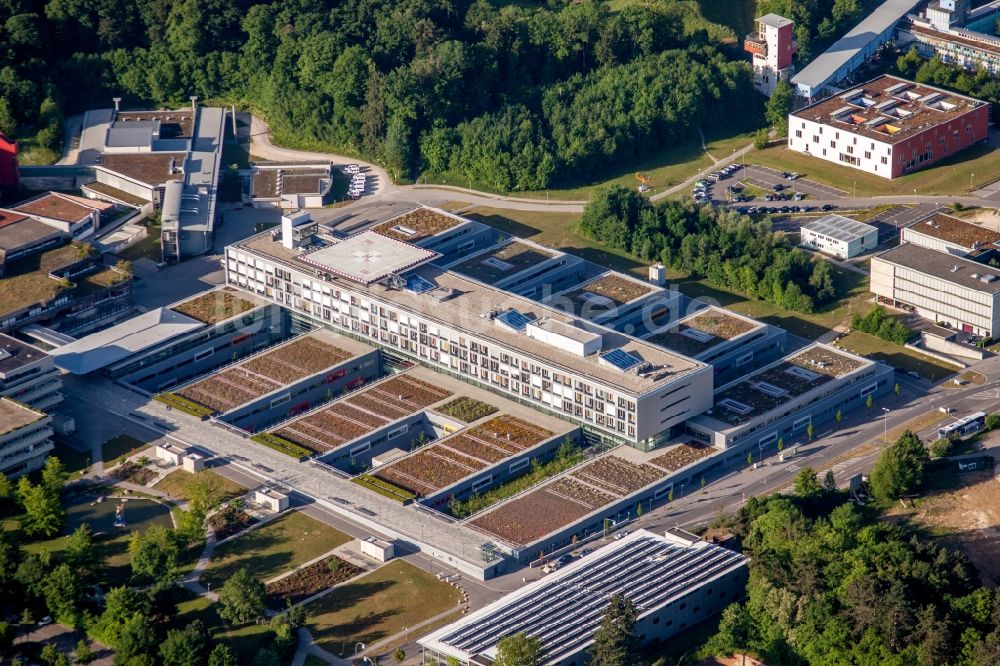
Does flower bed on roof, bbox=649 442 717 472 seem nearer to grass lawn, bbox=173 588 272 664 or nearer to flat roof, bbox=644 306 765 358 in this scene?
flat roof, bbox=644 306 765 358

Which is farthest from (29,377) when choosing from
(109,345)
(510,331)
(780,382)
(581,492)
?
(780,382)

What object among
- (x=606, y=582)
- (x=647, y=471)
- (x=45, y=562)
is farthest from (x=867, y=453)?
(x=45, y=562)

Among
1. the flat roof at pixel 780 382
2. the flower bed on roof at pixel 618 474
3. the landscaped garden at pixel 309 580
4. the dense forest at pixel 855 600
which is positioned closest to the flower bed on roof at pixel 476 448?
the flower bed on roof at pixel 618 474

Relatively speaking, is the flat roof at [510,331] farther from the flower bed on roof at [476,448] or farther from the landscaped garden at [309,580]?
the landscaped garden at [309,580]

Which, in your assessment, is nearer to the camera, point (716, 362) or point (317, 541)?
point (317, 541)

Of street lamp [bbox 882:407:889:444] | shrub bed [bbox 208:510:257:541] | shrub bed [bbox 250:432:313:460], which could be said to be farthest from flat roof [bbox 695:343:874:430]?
shrub bed [bbox 208:510:257:541]

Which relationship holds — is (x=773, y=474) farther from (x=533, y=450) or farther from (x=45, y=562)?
(x=45, y=562)
